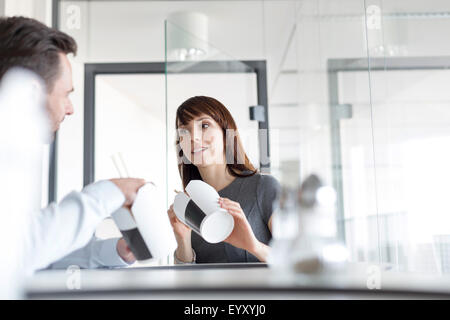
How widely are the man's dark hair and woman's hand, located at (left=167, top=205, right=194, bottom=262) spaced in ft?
1.13

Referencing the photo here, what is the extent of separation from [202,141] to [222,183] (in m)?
0.10

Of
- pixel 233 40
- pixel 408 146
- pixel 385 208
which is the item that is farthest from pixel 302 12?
pixel 385 208

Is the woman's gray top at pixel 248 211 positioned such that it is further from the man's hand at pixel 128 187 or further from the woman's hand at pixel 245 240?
the man's hand at pixel 128 187

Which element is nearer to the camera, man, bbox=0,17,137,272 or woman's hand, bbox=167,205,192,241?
man, bbox=0,17,137,272

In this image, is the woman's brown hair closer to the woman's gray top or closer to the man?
the woman's gray top

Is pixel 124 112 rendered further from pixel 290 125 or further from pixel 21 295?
pixel 21 295

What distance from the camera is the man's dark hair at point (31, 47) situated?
0.70 m

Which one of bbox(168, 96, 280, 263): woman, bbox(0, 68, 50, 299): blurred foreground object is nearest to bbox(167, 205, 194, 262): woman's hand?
bbox(168, 96, 280, 263): woman

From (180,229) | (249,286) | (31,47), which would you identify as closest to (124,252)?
(180,229)

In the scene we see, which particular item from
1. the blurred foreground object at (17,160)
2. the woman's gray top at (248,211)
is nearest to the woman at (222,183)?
the woman's gray top at (248,211)

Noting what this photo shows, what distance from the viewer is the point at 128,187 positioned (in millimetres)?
700

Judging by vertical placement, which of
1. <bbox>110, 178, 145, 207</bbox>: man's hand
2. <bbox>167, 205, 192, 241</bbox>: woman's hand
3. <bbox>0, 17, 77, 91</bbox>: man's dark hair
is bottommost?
<bbox>167, 205, 192, 241</bbox>: woman's hand

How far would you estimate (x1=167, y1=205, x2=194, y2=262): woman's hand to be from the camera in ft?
2.92

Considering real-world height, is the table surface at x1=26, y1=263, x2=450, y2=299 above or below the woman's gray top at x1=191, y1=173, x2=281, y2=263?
below
